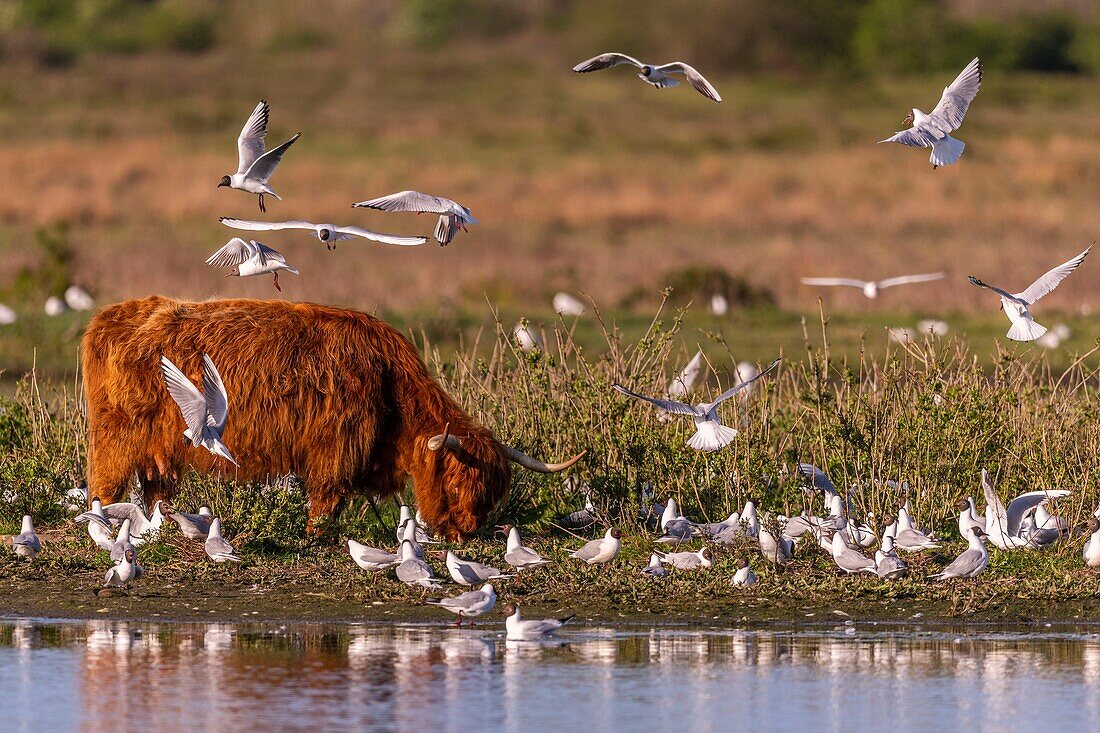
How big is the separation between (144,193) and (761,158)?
13481 millimetres

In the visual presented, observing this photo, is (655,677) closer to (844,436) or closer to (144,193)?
(844,436)

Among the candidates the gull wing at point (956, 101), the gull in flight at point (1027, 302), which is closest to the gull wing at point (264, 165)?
the gull wing at point (956, 101)

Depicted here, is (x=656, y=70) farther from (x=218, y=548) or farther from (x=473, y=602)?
(x=218, y=548)

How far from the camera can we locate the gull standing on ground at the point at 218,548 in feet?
35.0

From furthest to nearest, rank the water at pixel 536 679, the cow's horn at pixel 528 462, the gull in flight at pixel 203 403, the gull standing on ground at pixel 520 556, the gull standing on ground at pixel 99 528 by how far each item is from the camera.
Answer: the cow's horn at pixel 528 462 < the gull standing on ground at pixel 99 528 < the gull standing on ground at pixel 520 556 < the gull in flight at pixel 203 403 < the water at pixel 536 679

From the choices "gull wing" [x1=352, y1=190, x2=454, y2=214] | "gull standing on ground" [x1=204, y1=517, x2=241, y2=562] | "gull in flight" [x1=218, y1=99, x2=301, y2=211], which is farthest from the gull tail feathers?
"gull standing on ground" [x1=204, y1=517, x2=241, y2=562]

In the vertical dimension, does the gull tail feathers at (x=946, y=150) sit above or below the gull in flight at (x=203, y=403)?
above

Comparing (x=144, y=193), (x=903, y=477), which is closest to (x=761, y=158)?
(x=144, y=193)

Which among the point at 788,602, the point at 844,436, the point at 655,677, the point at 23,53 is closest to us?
the point at 655,677

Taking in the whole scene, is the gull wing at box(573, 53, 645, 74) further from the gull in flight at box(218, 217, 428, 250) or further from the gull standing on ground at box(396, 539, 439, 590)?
the gull standing on ground at box(396, 539, 439, 590)

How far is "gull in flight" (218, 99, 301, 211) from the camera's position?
1038 centimetres

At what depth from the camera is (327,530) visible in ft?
37.4

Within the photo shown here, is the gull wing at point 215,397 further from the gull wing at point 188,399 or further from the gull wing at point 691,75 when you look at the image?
the gull wing at point 691,75

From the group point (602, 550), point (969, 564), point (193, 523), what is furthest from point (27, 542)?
point (969, 564)
